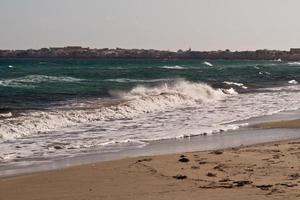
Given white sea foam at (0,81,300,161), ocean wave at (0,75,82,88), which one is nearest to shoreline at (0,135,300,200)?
white sea foam at (0,81,300,161)

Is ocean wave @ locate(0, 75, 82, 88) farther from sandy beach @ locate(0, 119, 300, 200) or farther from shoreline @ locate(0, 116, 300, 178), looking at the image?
sandy beach @ locate(0, 119, 300, 200)

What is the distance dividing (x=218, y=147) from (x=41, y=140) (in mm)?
4335

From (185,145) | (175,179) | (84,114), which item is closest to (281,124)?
(185,145)

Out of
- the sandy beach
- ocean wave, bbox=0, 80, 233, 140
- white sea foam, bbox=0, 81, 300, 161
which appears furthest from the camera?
ocean wave, bbox=0, 80, 233, 140

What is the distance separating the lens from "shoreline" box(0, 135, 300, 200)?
290 inches

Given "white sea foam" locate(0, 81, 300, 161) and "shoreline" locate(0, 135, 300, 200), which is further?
"white sea foam" locate(0, 81, 300, 161)

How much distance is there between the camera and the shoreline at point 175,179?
7375 millimetres

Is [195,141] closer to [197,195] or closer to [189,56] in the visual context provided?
[197,195]

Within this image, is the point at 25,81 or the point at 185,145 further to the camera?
the point at 25,81

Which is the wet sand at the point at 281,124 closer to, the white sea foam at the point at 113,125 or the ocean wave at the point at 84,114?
the white sea foam at the point at 113,125

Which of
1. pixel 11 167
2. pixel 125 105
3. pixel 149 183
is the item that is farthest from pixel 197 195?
pixel 125 105

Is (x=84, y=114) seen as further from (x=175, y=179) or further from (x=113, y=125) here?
(x=175, y=179)

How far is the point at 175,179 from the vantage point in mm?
8344

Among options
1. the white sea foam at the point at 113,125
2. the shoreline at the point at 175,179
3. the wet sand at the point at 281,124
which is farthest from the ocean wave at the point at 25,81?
the shoreline at the point at 175,179
